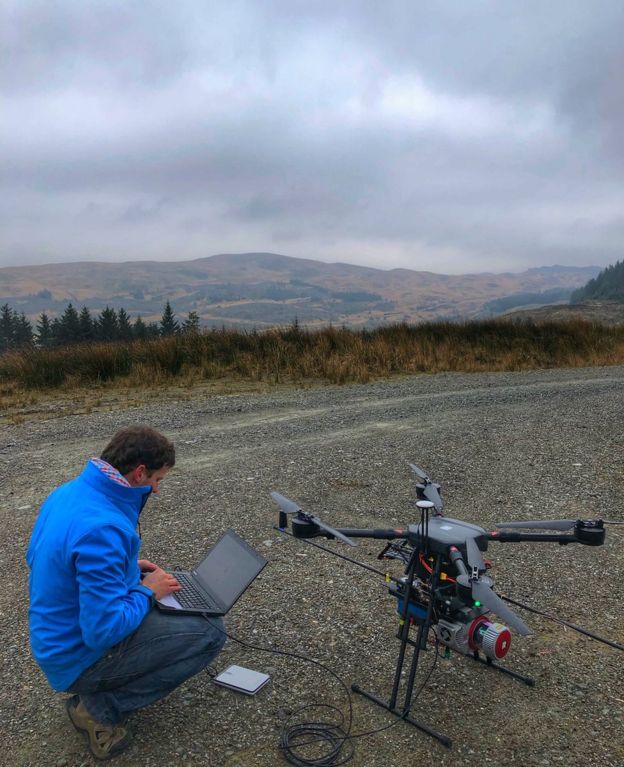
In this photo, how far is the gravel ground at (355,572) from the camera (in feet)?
9.86

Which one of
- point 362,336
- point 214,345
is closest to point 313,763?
point 214,345

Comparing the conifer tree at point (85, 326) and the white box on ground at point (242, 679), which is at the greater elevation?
the conifer tree at point (85, 326)

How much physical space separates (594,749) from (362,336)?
51.5 feet

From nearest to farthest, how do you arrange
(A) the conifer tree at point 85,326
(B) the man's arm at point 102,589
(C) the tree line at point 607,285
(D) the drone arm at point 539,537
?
(B) the man's arm at point 102,589, (D) the drone arm at point 539,537, (A) the conifer tree at point 85,326, (C) the tree line at point 607,285

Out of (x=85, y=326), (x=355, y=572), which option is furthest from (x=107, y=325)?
(x=355, y=572)

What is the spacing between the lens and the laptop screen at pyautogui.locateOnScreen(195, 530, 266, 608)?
3.32m

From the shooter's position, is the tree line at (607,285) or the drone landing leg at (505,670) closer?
the drone landing leg at (505,670)

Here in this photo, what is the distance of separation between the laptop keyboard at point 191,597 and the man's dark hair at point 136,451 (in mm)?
800

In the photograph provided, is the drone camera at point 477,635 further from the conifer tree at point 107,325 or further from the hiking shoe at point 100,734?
the conifer tree at point 107,325

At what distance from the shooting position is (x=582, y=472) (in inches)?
287

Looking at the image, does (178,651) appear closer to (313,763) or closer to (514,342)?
(313,763)

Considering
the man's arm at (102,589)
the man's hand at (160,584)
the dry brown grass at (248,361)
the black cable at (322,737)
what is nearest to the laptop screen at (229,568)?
the black cable at (322,737)

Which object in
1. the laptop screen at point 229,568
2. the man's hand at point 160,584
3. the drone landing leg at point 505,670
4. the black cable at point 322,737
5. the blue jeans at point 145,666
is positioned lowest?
the black cable at point 322,737

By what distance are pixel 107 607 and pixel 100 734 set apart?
81cm
